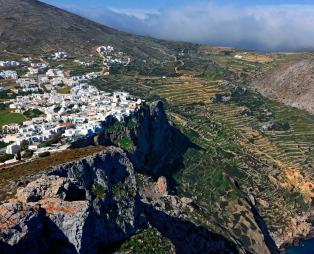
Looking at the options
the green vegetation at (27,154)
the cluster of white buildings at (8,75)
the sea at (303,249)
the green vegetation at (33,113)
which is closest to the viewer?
the green vegetation at (27,154)

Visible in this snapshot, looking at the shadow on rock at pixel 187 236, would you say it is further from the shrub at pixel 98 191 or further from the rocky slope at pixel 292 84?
the rocky slope at pixel 292 84

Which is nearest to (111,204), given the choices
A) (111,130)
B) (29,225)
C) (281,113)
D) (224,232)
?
(29,225)

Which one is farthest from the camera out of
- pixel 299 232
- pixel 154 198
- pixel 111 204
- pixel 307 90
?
pixel 307 90

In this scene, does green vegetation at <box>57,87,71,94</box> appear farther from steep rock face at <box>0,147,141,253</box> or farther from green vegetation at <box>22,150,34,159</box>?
steep rock face at <box>0,147,141,253</box>

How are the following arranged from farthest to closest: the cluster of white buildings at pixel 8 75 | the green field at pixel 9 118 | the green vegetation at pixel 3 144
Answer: the cluster of white buildings at pixel 8 75
the green field at pixel 9 118
the green vegetation at pixel 3 144

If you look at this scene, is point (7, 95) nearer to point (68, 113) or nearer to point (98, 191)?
point (68, 113)

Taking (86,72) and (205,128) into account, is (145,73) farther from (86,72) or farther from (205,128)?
(205,128)

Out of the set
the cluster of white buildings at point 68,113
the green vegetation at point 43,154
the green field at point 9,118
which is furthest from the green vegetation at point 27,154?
the green field at point 9,118
